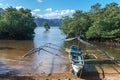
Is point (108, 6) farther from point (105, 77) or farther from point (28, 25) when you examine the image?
point (105, 77)

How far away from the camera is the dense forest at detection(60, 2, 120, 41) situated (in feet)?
193

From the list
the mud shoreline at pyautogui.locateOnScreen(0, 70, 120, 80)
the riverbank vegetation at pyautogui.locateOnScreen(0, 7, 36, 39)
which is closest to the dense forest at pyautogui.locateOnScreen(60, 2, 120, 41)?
the riverbank vegetation at pyautogui.locateOnScreen(0, 7, 36, 39)

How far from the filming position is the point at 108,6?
81.8m

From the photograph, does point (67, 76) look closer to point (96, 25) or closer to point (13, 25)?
point (96, 25)

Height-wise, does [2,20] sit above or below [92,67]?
above

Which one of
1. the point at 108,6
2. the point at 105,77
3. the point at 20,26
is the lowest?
the point at 105,77

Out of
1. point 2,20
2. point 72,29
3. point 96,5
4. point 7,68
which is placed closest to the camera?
point 7,68

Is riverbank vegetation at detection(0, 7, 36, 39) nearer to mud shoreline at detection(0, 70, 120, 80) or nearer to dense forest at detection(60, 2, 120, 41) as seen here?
dense forest at detection(60, 2, 120, 41)

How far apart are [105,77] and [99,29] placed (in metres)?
38.3

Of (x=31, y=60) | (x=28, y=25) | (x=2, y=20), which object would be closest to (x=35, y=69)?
(x=31, y=60)

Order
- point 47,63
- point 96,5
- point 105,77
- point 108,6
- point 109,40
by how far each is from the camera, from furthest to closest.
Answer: point 96,5 → point 108,6 → point 109,40 → point 47,63 → point 105,77

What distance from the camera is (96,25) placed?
60812 millimetres

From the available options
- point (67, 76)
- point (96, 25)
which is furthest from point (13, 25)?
point (67, 76)

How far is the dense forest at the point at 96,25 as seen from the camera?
5888 cm
